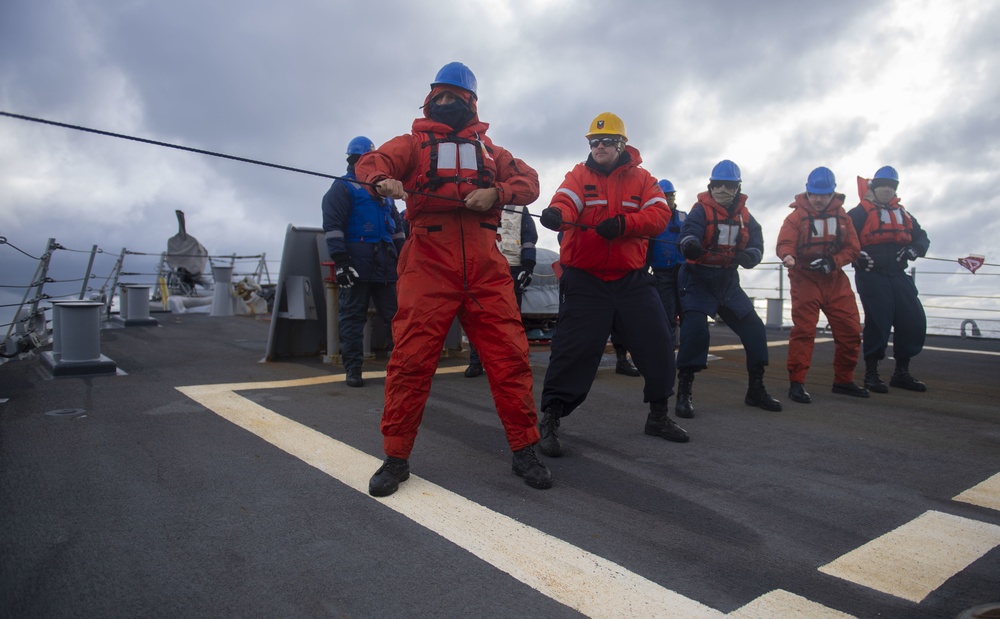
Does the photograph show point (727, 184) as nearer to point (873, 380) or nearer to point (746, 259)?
point (746, 259)

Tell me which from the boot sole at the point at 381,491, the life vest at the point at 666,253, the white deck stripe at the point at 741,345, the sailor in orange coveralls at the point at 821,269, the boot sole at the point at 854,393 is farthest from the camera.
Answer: the white deck stripe at the point at 741,345

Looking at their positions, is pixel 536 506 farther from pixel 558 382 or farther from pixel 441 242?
pixel 441 242

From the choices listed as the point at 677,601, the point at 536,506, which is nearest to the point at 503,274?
the point at 536,506

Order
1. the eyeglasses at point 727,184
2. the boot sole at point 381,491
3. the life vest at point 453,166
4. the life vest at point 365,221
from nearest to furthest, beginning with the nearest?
the boot sole at point 381,491 → the life vest at point 453,166 → the eyeglasses at point 727,184 → the life vest at point 365,221

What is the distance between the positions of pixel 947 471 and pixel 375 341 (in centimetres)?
637

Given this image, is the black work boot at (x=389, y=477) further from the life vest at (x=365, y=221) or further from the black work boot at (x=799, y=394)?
the black work boot at (x=799, y=394)

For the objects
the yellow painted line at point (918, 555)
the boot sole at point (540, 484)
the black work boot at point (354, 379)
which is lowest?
the yellow painted line at point (918, 555)

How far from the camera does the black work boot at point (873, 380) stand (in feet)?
20.3

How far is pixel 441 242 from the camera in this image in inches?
129

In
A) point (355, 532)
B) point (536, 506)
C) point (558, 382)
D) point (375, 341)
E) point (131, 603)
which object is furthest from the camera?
point (375, 341)

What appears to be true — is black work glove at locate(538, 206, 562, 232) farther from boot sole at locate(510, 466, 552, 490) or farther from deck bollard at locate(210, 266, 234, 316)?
deck bollard at locate(210, 266, 234, 316)

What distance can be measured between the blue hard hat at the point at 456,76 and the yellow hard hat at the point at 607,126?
2.88 feet

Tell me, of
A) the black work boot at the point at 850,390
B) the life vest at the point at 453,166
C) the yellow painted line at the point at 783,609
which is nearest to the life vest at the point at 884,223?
the black work boot at the point at 850,390

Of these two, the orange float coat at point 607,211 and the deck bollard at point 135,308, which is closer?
the orange float coat at point 607,211
